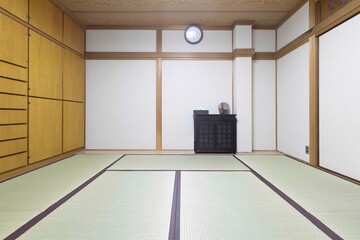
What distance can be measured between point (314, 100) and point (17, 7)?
4.42 m

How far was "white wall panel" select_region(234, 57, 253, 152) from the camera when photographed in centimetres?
514

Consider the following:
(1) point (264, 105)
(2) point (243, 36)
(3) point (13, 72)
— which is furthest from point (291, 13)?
(3) point (13, 72)

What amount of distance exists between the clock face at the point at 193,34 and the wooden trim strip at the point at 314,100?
2.32 meters

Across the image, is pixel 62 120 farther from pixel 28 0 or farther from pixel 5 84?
pixel 28 0

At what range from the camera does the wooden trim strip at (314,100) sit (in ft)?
12.1

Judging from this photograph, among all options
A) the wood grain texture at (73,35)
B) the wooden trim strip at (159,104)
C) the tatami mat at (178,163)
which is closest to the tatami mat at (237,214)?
the tatami mat at (178,163)

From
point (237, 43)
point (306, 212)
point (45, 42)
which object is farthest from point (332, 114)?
point (45, 42)

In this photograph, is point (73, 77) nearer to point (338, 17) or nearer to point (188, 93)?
point (188, 93)

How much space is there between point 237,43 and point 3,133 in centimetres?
443

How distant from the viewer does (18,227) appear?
5.39 feet

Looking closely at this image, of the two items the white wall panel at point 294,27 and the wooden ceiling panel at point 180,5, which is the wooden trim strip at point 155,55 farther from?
the wooden ceiling panel at point 180,5

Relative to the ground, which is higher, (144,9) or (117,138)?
(144,9)

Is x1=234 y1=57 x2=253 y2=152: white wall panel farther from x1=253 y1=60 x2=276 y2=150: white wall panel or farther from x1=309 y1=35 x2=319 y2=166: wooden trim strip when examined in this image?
x1=309 y1=35 x2=319 y2=166: wooden trim strip

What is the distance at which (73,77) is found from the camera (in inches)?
191
